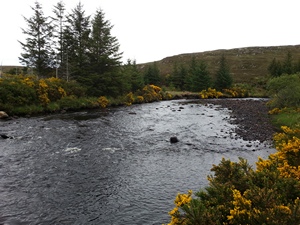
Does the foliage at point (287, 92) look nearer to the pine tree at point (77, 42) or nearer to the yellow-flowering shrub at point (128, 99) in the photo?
the yellow-flowering shrub at point (128, 99)

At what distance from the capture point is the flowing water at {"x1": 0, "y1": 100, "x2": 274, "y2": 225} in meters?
9.53

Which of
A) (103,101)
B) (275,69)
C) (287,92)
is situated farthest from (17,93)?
(275,69)

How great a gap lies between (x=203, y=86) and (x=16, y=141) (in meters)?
62.6

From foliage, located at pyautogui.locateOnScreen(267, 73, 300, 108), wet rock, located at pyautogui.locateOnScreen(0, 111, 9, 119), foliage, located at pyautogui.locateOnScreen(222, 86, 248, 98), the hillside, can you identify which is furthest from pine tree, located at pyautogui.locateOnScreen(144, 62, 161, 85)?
wet rock, located at pyautogui.locateOnScreen(0, 111, 9, 119)

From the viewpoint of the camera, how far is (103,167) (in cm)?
1415

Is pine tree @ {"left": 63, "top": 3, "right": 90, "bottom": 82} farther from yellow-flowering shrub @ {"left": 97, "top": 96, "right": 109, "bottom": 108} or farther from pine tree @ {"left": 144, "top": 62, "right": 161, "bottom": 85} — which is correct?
pine tree @ {"left": 144, "top": 62, "right": 161, "bottom": 85}

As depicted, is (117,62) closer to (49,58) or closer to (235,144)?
(49,58)

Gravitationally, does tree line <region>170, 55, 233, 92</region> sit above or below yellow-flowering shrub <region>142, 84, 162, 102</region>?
above

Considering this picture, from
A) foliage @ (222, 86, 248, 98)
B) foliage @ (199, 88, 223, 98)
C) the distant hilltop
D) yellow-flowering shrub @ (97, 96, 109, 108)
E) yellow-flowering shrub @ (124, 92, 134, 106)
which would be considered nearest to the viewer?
yellow-flowering shrub @ (97, 96, 109, 108)

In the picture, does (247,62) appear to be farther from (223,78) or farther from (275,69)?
(223,78)

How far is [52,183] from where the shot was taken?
11.8 metres

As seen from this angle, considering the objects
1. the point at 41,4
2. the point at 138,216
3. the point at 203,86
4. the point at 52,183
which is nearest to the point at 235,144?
the point at 138,216

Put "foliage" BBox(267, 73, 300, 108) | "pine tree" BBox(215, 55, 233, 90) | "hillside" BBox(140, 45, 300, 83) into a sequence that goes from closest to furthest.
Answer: "foliage" BBox(267, 73, 300, 108)
"pine tree" BBox(215, 55, 233, 90)
"hillside" BBox(140, 45, 300, 83)

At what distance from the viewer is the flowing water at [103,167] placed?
9.53m
